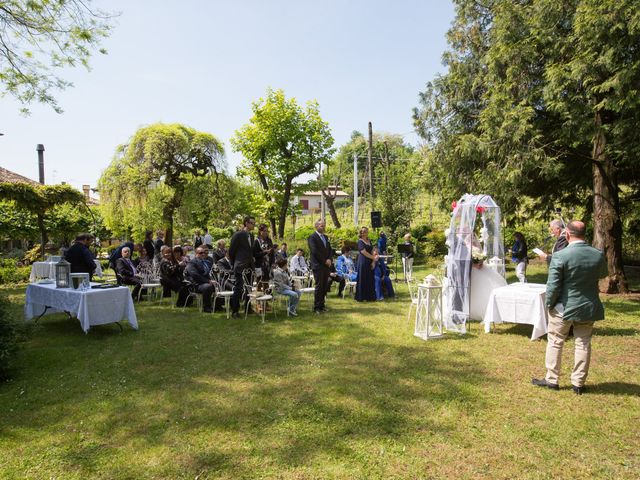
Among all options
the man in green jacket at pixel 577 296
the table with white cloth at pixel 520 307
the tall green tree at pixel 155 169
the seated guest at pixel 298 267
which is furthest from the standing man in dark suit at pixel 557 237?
the tall green tree at pixel 155 169

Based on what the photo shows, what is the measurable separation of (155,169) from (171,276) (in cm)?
1082

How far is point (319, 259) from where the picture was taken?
833 cm

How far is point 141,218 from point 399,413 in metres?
22.0

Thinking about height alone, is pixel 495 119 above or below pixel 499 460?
above

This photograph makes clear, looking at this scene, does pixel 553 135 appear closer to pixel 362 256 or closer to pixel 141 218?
pixel 362 256

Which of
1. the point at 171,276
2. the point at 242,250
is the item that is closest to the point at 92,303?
the point at 242,250

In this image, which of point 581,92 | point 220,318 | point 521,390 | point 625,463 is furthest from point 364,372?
point 581,92

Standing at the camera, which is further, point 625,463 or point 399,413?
point 399,413

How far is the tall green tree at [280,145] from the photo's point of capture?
806 inches

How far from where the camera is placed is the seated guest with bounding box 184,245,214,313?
8789 mm

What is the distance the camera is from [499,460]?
328 centimetres

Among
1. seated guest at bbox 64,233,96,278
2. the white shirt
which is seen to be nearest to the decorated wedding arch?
the white shirt

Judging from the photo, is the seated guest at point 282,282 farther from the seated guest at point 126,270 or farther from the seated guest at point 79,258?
the seated guest at point 126,270

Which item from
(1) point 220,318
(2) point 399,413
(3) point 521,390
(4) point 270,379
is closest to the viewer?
(2) point 399,413
